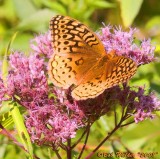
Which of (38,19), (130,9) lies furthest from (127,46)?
(38,19)

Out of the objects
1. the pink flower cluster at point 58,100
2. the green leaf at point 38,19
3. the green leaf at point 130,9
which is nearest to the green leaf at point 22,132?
the pink flower cluster at point 58,100

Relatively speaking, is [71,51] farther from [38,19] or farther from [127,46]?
[38,19]

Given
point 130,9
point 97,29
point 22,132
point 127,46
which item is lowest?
point 22,132

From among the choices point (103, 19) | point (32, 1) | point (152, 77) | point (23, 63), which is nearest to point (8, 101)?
point (23, 63)

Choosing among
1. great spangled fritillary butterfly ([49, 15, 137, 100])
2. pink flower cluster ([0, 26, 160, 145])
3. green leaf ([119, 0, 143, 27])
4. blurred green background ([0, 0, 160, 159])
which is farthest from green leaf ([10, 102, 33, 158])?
green leaf ([119, 0, 143, 27])

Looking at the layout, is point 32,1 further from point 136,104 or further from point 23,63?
point 136,104

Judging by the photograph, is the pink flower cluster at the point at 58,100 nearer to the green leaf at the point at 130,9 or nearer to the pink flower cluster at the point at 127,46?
the pink flower cluster at the point at 127,46

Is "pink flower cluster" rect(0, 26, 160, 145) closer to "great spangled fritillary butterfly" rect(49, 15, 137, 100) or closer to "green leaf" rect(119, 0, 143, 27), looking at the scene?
"great spangled fritillary butterfly" rect(49, 15, 137, 100)
